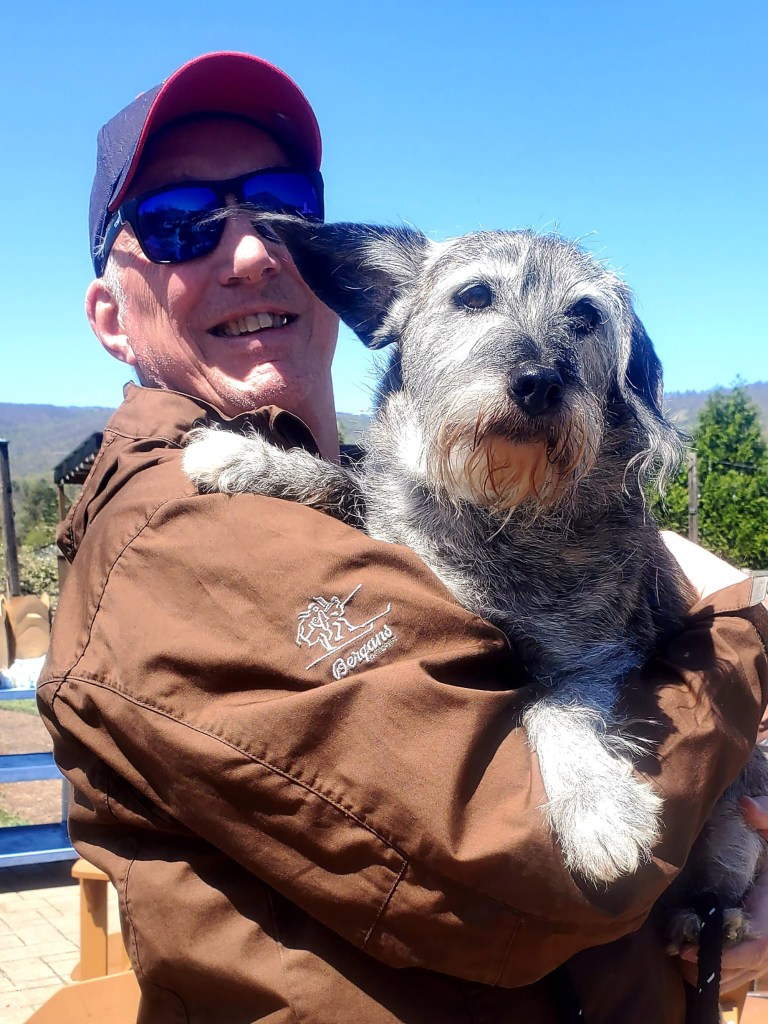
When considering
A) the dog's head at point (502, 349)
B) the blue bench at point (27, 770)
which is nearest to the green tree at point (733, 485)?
the blue bench at point (27, 770)

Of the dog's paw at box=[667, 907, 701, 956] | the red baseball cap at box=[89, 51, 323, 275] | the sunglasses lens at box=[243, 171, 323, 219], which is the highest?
the red baseball cap at box=[89, 51, 323, 275]

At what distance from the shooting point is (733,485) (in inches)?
931

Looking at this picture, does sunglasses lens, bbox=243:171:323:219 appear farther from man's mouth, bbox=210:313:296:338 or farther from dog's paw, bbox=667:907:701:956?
dog's paw, bbox=667:907:701:956

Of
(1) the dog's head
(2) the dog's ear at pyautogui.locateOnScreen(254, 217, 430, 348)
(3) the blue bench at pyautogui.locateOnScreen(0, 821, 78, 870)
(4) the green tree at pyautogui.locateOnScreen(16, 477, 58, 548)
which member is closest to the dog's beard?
(1) the dog's head

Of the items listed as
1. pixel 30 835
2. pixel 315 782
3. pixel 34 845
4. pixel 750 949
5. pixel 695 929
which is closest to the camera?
pixel 315 782

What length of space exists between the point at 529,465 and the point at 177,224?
58.0 inches

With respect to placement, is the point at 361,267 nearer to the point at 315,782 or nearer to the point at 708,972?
the point at 315,782

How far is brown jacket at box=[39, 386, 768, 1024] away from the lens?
5.75 feet

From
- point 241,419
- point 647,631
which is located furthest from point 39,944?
point 647,631

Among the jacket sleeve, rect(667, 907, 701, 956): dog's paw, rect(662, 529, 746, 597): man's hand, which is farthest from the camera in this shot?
rect(662, 529, 746, 597): man's hand

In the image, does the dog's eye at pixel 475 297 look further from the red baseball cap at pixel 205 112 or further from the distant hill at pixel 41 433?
the distant hill at pixel 41 433

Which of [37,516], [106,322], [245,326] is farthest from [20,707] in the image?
[37,516]

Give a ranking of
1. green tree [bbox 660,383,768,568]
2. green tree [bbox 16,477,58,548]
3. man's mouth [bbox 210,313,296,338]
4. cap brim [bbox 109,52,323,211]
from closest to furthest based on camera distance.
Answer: cap brim [bbox 109,52,323,211]
man's mouth [bbox 210,313,296,338]
green tree [bbox 660,383,768,568]
green tree [bbox 16,477,58,548]

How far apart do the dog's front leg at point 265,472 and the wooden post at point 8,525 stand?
17070 mm
